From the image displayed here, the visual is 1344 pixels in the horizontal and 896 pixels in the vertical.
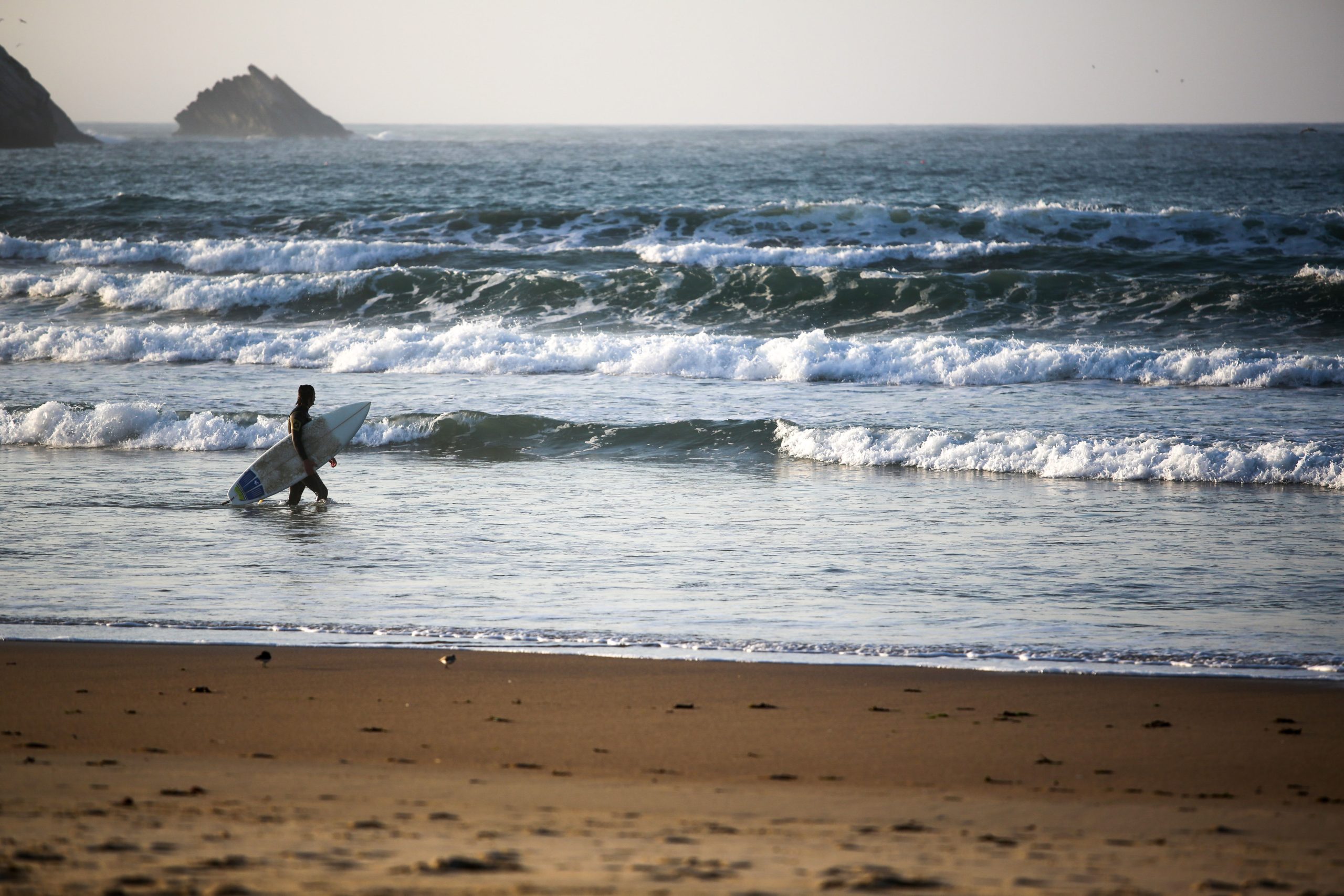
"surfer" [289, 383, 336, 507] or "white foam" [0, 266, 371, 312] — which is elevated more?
"white foam" [0, 266, 371, 312]

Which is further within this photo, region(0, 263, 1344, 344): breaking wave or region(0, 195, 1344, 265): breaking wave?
region(0, 195, 1344, 265): breaking wave

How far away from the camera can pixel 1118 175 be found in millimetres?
51906

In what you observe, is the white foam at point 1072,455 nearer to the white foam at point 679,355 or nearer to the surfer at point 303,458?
the white foam at point 679,355

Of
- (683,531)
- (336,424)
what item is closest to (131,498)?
(336,424)

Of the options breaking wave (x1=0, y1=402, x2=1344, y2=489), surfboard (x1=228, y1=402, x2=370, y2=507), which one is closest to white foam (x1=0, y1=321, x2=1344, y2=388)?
breaking wave (x1=0, y1=402, x2=1344, y2=489)

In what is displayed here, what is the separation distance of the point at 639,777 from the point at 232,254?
1002 inches

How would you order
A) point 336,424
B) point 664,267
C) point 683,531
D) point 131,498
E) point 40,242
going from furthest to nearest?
point 40,242
point 664,267
point 336,424
point 131,498
point 683,531

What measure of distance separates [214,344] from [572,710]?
16.2 m

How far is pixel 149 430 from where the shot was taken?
1393 centimetres

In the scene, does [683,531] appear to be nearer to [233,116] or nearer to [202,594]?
[202,594]

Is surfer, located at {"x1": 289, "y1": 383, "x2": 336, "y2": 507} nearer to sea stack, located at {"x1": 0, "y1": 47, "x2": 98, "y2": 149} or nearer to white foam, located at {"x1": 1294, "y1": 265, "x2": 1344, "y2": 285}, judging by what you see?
white foam, located at {"x1": 1294, "y1": 265, "x2": 1344, "y2": 285}

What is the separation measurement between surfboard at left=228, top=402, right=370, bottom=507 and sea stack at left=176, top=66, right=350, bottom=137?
149791 millimetres

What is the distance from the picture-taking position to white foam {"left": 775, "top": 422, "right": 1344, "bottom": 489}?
11.3 meters

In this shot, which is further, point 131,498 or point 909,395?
point 909,395
